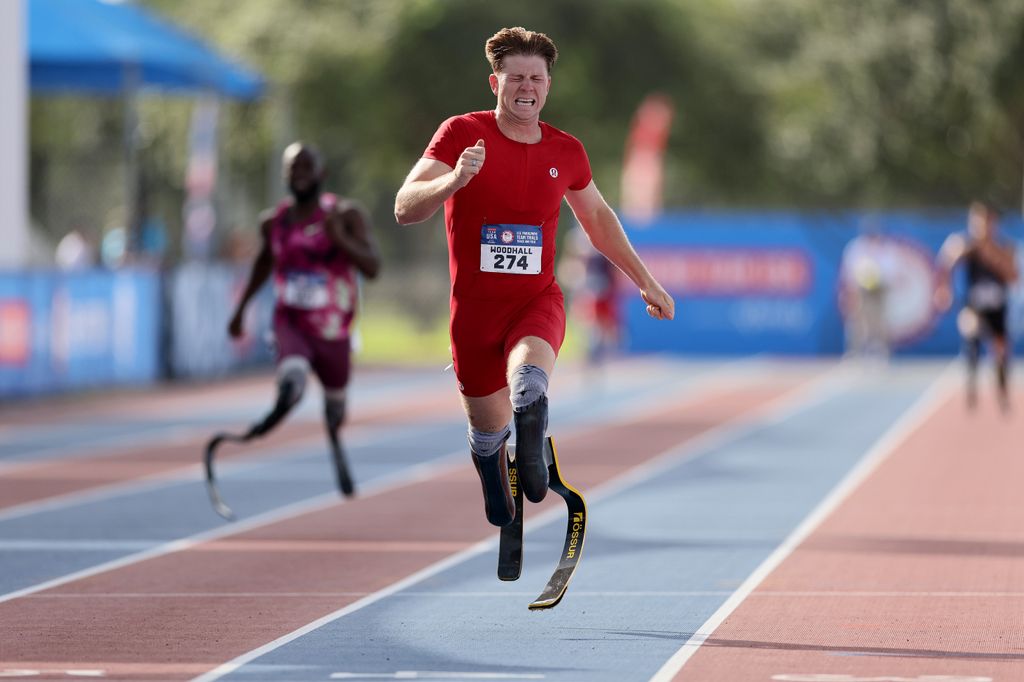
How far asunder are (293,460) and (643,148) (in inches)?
1010

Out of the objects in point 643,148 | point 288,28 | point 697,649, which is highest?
point 288,28

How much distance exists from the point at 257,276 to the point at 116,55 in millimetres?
15953

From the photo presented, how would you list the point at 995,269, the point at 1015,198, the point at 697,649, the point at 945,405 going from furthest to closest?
the point at 1015,198 → the point at 945,405 → the point at 995,269 → the point at 697,649

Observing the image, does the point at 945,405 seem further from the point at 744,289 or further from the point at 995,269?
the point at 744,289

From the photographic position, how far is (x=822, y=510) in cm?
1322

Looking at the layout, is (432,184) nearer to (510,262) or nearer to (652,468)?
(510,262)

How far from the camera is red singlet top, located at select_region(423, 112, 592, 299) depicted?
8383mm

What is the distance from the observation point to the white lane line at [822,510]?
7.91 meters

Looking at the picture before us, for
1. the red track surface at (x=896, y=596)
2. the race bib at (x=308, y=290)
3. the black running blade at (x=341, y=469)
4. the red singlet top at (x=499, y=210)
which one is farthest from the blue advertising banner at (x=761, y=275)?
the red singlet top at (x=499, y=210)

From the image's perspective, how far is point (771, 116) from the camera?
57625 mm

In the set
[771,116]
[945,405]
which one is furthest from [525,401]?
[771,116]

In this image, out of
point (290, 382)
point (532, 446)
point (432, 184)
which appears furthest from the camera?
point (290, 382)

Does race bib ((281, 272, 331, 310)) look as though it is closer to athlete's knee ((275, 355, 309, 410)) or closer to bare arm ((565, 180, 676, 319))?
athlete's knee ((275, 355, 309, 410))

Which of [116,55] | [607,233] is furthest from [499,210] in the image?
[116,55]
